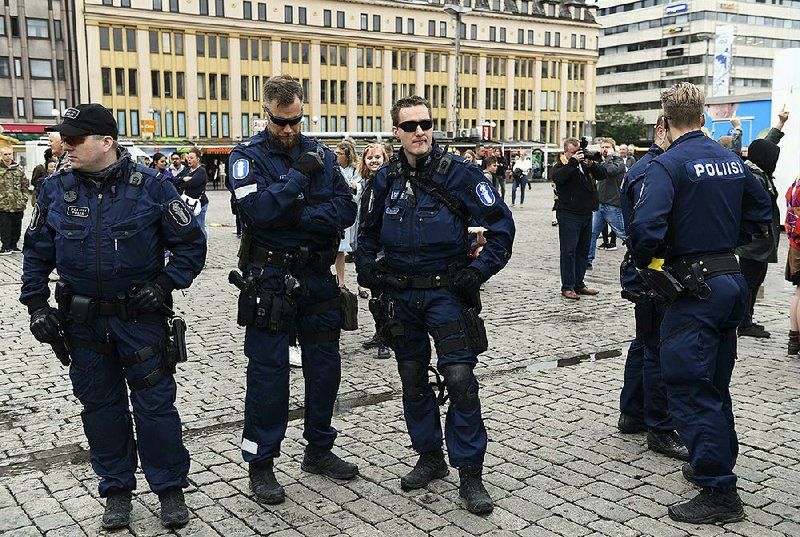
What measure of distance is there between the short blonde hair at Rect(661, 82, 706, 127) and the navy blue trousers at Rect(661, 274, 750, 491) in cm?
87

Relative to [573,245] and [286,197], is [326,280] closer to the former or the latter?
[286,197]

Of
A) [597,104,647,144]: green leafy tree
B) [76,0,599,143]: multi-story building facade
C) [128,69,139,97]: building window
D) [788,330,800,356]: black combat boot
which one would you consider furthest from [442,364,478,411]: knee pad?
[597,104,647,144]: green leafy tree

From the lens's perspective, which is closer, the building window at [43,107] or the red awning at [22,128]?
the red awning at [22,128]

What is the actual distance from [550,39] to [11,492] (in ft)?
300

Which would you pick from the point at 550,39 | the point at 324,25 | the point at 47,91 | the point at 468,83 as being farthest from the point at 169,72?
the point at 550,39

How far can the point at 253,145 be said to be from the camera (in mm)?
4520

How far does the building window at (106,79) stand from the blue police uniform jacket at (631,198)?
228 feet

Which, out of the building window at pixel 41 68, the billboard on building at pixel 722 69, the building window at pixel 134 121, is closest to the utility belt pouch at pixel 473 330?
the billboard on building at pixel 722 69

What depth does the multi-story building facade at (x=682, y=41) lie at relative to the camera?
10031 cm

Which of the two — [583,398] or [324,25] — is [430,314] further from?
[324,25]

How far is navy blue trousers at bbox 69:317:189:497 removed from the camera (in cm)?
407

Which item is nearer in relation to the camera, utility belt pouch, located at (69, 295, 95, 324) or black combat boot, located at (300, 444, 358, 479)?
utility belt pouch, located at (69, 295, 95, 324)

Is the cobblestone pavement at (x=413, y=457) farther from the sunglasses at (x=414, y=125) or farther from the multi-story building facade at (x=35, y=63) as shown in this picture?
the multi-story building facade at (x=35, y=63)

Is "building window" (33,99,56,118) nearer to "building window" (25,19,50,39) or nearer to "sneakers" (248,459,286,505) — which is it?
"building window" (25,19,50,39)
